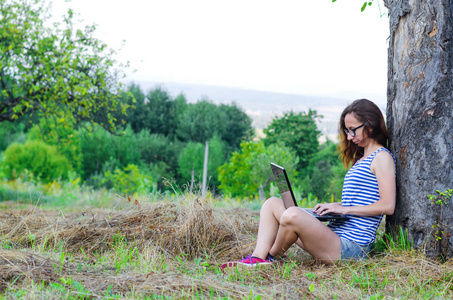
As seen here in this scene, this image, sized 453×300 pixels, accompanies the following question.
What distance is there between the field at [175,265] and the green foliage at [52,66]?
→ 5.63m

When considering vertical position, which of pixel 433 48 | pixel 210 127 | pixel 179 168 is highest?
pixel 433 48

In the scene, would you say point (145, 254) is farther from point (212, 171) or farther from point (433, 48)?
point (212, 171)

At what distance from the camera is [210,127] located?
133ft

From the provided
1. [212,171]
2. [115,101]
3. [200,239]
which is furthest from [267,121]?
[200,239]

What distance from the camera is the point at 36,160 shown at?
25.4m

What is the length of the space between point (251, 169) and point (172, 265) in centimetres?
1735

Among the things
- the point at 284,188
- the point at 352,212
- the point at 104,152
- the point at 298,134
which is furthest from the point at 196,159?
the point at 352,212

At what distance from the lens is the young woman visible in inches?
136

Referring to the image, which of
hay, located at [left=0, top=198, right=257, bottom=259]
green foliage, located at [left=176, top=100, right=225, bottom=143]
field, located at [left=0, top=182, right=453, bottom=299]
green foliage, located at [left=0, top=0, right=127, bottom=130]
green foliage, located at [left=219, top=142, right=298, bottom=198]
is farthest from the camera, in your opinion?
green foliage, located at [left=176, top=100, right=225, bottom=143]

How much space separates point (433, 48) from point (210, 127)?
37.1 metres

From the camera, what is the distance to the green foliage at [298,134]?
3269cm

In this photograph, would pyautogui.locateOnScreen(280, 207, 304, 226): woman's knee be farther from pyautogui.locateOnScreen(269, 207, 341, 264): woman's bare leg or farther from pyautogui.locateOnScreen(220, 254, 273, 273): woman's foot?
pyautogui.locateOnScreen(220, 254, 273, 273): woman's foot

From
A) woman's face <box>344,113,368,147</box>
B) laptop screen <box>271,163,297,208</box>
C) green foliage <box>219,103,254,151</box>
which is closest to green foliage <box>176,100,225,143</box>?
green foliage <box>219,103,254,151</box>

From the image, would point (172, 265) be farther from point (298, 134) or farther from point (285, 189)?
point (298, 134)
